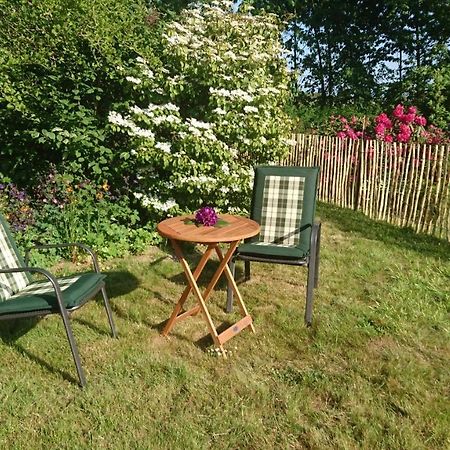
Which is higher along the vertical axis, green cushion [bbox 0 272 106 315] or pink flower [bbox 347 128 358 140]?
pink flower [bbox 347 128 358 140]

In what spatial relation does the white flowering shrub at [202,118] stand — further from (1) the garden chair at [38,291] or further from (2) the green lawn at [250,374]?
(1) the garden chair at [38,291]

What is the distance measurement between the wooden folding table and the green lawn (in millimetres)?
123

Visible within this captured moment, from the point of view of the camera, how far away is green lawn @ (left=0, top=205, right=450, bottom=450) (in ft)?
7.77

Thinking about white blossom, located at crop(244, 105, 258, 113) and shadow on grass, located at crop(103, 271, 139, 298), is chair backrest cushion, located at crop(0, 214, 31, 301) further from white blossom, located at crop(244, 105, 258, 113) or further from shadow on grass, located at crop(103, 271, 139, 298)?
white blossom, located at crop(244, 105, 258, 113)

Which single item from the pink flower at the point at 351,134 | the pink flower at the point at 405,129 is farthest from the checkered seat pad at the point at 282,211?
the pink flower at the point at 351,134

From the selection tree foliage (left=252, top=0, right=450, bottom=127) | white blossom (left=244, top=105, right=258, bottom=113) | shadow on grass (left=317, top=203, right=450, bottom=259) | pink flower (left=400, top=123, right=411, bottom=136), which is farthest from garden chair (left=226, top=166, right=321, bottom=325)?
tree foliage (left=252, top=0, right=450, bottom=127)

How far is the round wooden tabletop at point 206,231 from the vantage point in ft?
10.00

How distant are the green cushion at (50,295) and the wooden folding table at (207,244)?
666 millimetres

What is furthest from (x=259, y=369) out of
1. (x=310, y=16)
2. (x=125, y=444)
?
(x=310, y=16)

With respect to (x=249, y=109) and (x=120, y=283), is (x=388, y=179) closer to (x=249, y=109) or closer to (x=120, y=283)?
(x=249, y=109)

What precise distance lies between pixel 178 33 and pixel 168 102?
1016mm

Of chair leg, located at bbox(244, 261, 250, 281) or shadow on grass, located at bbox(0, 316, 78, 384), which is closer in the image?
shadow on grass, located at bbox(0, 316, 78, 384)

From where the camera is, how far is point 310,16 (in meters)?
17.7

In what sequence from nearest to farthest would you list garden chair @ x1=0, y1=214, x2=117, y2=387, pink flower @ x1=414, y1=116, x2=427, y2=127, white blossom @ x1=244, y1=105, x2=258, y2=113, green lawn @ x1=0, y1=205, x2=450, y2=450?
1. green lawn @ x1=0, y1=205, x2=450, y2=450
2. garden chair @ x1=0, y1=214, x2=117, y2=387
3. white blossom @ x1=244, y1=105, x2=258, y2=113
4. pink flower @ x1=414, y1=116, x2=427, y2=127
